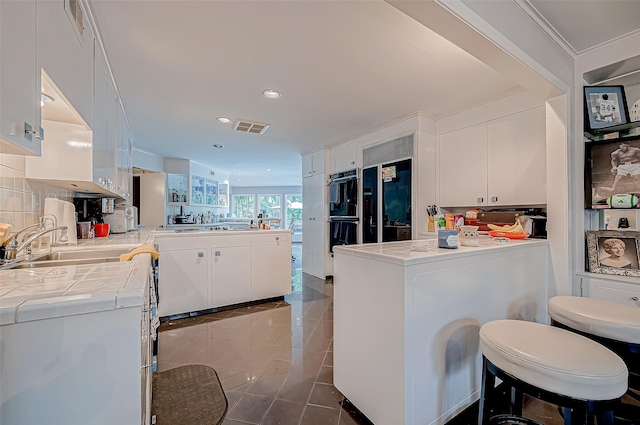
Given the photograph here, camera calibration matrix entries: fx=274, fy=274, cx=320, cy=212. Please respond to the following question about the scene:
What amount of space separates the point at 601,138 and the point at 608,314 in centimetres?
155

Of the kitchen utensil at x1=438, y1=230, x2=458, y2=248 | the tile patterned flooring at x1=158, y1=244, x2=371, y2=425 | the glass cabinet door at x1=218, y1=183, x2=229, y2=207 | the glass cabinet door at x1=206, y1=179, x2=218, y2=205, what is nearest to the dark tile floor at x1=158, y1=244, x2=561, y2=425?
the tile patterned flooring at x1=158, y1=244, x2=371, y2=425

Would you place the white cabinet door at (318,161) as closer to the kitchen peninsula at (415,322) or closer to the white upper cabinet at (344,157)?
the white upper cabinet at (344,157)

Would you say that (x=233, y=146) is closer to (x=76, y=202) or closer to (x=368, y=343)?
(x=76, y=202)

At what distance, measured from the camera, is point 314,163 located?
503cm

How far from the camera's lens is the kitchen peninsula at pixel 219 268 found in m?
2.96

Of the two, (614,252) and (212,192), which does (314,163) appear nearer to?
(212,192)

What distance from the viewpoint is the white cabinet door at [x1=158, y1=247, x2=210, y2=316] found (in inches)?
115

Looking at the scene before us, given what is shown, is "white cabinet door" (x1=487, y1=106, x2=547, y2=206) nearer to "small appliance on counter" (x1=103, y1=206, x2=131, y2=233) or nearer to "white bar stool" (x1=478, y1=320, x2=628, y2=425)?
"white bar stool" (x1=478, y1=320, x2=628, y2=425)

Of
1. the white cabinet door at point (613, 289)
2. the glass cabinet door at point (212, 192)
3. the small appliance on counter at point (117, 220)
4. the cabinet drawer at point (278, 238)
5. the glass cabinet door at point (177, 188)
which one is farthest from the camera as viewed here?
the glass cabinet door at point (212, 192)

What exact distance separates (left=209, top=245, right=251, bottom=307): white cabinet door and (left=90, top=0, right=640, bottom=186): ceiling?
1.64m

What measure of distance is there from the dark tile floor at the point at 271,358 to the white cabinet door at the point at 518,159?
167 cm

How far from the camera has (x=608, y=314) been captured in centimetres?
129

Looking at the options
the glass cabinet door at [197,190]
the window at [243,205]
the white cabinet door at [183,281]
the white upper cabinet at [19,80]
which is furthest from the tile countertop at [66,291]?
the window at [243,205]

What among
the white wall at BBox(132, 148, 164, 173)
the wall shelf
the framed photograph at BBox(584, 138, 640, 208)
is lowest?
the framed photograph at BBox(584, 138, 640, 208)
